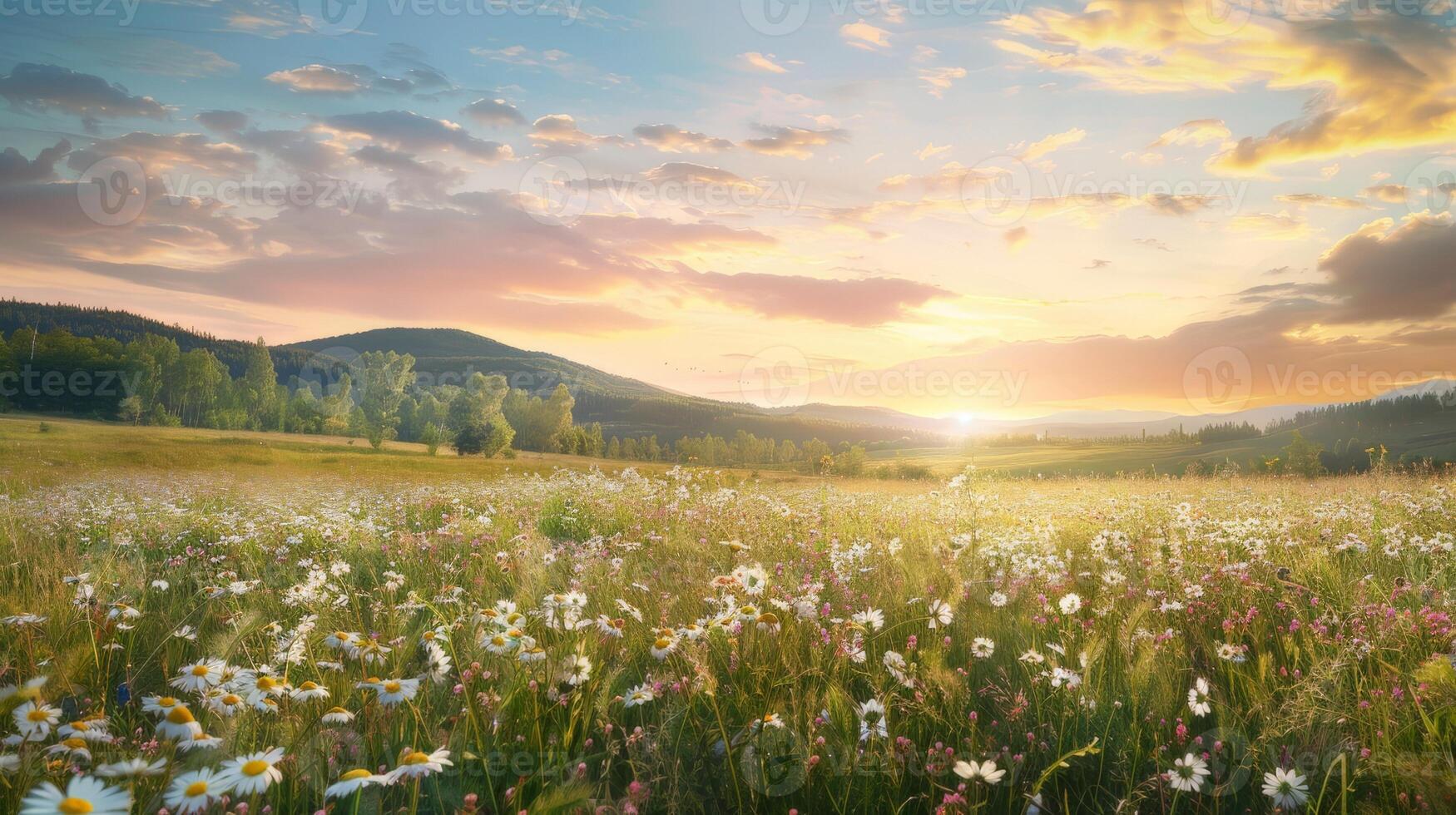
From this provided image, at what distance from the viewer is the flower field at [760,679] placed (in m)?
2.43

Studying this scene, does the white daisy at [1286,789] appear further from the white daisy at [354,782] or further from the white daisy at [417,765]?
the white daisy at [354,782]

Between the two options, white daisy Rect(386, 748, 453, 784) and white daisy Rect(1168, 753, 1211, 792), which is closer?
white daisy Rect(386, 748, 453, 784)

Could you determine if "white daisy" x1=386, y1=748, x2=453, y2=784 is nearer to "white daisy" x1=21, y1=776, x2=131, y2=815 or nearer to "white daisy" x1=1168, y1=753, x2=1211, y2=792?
"white daisy" x1=21, y1=776, x2=131, y2=815

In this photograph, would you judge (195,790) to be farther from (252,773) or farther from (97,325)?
(97,325)

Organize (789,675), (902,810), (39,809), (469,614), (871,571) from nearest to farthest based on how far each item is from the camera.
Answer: (39,809)
(902,810)
(789,675)
(469,614)
(871,571)

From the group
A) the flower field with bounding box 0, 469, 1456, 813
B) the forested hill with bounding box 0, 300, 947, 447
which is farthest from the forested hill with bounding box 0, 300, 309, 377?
the flower field with bounding box 0, 469, 1456, 813

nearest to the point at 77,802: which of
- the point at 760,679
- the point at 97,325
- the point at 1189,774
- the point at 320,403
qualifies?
the point at 760,679

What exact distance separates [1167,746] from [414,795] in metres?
3.14

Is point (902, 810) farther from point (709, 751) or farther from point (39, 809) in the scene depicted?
point (39, 809)

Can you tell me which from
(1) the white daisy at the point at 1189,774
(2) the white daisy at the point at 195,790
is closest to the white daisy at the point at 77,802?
(2) the white daisy at the point at 195,790

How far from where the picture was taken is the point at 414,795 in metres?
1.86

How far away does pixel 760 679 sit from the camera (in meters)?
3.29

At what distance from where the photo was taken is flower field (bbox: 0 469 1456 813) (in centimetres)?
243

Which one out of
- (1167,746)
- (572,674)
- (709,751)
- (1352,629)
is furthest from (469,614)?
(1352,629)
